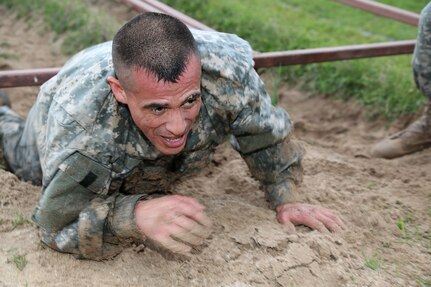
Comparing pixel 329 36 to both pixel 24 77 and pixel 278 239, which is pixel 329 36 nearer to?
pixel 24 77

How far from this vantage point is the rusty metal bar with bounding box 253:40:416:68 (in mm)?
3443

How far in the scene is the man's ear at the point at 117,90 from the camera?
83.4 inches

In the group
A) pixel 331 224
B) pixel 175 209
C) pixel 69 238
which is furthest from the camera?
pixel 331 224

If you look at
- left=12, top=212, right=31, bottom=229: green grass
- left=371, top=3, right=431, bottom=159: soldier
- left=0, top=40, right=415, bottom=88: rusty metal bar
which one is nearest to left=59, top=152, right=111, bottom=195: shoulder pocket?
left=12, top=212, right=31, bottom=229: green grass

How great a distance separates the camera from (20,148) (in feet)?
10.2

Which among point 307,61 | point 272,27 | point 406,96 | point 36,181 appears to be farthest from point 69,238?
point 272,27

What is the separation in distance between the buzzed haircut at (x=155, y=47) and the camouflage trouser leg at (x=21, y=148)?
1136 millimetres

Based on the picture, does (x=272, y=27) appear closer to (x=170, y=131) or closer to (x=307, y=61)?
(x=307, y=61)

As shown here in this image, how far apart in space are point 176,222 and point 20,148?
4.60 feet

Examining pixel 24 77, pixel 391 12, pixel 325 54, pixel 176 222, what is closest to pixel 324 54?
pixel 325 54

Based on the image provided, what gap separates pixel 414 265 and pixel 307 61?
4.98ft

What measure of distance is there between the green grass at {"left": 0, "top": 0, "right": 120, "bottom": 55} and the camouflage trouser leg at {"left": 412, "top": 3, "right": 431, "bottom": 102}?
236cm

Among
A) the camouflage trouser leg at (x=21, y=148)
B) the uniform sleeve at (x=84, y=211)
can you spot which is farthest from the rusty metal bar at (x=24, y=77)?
the uniform sleeve at (x=84, y=211)

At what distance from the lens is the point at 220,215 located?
2582mm
